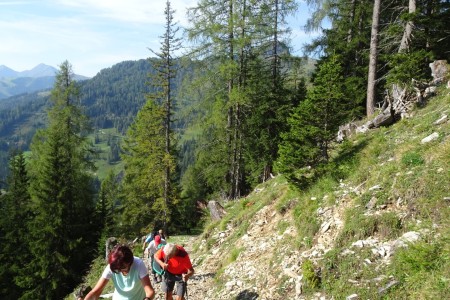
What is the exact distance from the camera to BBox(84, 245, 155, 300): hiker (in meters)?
4.46

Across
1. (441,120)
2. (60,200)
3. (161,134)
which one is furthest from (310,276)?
(60,200)

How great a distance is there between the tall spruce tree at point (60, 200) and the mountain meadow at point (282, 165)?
0.38 feet

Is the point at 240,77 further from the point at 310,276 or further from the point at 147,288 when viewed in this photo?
the point at 147,288

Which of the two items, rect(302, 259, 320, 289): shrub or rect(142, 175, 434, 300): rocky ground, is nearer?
rect(302, 259, 320, 289): shrub

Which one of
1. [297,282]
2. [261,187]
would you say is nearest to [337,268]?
[297,282]

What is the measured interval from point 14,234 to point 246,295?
28.2 meters

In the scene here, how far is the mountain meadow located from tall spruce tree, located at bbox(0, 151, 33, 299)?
0.14 meters

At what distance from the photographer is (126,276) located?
15.3 ft

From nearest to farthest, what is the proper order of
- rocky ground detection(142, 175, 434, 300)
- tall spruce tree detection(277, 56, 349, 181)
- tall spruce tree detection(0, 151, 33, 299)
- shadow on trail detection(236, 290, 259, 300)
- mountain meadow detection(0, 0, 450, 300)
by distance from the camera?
mountain meadow detection(0, 0, 450, 300) → rocky ground detection(142, 175, 434, 300) → shadow on trail detection(236, 290, 259, 300) → tall spruce tree detection(277, 56, 349, 181) → tall spruce tree detection(0, 151, 33, 299)

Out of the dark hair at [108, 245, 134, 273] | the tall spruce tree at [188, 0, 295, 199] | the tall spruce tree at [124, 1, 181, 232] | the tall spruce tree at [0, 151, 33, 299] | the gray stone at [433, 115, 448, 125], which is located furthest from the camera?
the tall spruce tree at [0, 151, 33, 299]

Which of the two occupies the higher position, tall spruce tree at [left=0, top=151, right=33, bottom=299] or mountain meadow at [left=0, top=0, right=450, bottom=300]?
mountain meadow at [left=0, top=0, right=450, bottom=300]

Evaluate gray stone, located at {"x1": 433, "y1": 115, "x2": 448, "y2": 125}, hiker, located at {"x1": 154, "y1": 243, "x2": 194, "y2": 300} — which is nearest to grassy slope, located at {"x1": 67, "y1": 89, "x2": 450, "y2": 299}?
gray stone, located at {"x1": 433, "y1": 115, "x2": 448, "y2": 125}

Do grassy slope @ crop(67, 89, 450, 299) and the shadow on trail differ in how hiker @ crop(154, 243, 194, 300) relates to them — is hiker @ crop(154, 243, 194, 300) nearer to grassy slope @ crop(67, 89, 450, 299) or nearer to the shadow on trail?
the shadow on trail

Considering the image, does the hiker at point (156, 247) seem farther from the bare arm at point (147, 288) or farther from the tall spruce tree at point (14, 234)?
the tall spruce tree at point (14, 234)
